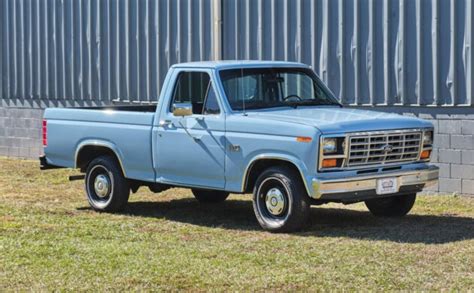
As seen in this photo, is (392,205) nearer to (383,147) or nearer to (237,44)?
(383,147)

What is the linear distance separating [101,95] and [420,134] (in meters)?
9.26

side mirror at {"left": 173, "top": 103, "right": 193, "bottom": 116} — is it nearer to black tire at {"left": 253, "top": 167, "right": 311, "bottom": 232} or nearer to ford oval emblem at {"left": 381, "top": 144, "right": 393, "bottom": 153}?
black tire at {"left": 253, "top": 167, "right": 311, "bottom": 232}

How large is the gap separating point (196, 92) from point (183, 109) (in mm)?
491

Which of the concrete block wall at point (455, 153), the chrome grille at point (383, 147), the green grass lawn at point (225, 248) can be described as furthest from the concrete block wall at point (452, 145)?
the chrome grille at point (383, 147)

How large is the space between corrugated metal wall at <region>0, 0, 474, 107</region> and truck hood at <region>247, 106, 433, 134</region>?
2.86 meters

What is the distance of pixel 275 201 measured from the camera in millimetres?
10875

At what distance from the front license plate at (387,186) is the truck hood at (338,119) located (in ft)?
1.82

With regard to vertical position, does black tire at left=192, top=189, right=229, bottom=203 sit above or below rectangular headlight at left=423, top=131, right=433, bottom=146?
below

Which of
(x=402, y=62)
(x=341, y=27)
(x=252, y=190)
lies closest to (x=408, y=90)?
(x=402, y=62)

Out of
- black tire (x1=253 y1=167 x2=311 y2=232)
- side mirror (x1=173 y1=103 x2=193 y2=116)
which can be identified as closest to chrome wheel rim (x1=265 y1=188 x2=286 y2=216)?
black tire (x1=253 y1=167 x2=311 y2=232)

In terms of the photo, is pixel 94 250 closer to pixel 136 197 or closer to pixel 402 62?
pixel 136 197

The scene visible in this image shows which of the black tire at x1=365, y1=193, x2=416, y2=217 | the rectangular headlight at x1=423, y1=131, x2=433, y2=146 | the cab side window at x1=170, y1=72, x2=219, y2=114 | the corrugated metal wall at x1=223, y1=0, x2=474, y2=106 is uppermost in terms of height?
the corrugated metal wall at x1=223, y1=0, x2=474, y2=106

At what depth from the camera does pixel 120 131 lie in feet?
40.9

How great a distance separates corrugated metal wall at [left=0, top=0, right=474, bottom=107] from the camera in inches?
550
